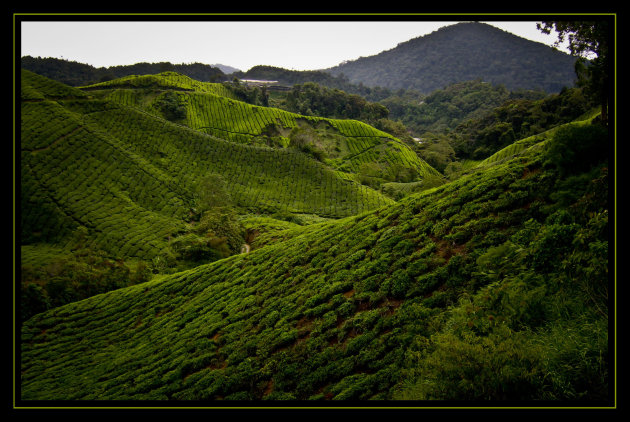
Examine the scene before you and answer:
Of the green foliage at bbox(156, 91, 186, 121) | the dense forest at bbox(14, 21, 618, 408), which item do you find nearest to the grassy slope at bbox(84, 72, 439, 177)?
the green foliage at bbox(156, 91, 186, 121)

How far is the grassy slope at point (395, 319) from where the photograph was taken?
7.61m

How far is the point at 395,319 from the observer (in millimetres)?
12359

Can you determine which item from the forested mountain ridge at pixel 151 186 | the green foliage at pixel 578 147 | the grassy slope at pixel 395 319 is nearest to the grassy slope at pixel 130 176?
the forested mountain ridge at pixel 151 186

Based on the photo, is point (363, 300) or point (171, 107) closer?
point (363, 300)

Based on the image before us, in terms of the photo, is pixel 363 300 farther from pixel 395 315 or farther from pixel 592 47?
pixel 592 47

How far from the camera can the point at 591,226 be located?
31.8 feet

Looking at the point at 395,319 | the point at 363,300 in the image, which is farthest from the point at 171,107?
the point at 395,319

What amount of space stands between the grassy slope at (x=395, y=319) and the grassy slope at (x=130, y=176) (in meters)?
30.8

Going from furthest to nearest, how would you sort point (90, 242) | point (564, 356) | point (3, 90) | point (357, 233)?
point (90, 242), point (357, 233), point (564, 356), point (3, 90)

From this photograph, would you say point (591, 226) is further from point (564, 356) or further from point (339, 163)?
point (339, 163)

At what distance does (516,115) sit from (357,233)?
4533 inches

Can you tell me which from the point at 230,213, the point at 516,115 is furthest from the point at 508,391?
the point at 516,115

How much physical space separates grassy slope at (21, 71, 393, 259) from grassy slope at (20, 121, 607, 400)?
3082 centimetres

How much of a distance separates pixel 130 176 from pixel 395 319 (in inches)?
2722
